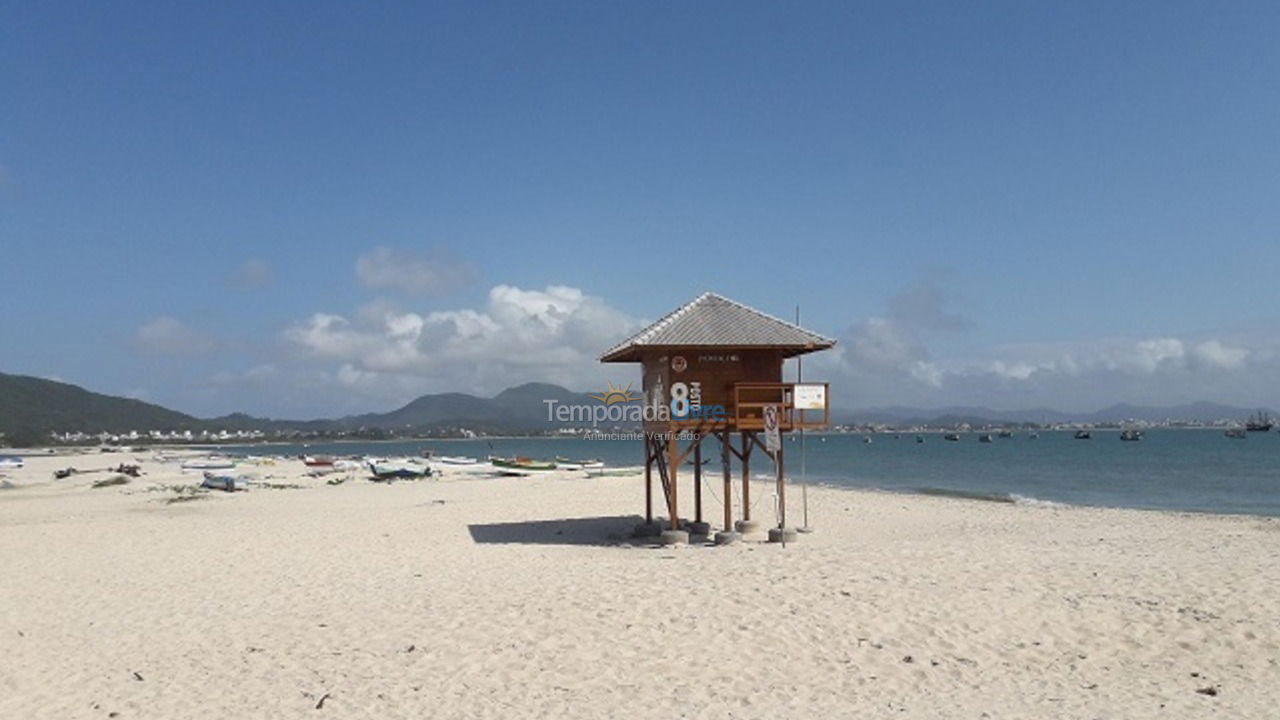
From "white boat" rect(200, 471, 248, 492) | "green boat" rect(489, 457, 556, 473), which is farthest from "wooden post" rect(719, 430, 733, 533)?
"green boat" rect(489, 457, 556, 473)

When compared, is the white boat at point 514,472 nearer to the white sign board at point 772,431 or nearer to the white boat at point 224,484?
the white boat at point 224,484

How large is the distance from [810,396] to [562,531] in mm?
6511

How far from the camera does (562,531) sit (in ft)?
68.4

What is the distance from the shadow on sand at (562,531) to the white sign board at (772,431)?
4.07 m

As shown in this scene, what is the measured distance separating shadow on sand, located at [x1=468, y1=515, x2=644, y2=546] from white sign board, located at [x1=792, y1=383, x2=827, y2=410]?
4496 mm

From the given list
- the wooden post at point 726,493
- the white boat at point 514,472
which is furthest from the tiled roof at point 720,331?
the white boat at point 514,472

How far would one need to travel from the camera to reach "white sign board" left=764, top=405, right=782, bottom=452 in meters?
16.4

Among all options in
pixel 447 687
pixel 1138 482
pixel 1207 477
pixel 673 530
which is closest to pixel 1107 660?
pixel 447 687

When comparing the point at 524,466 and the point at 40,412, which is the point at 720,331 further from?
the point at 40,412

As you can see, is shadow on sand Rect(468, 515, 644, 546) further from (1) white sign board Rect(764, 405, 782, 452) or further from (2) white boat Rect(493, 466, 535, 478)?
(2) white boat Rect(493, 466, 535, 478)

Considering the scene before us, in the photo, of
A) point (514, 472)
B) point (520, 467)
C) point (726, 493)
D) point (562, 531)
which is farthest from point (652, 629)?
point (520, 467)

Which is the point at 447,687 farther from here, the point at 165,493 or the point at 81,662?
the point at 165,493

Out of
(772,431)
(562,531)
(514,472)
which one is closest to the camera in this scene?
(772,431)

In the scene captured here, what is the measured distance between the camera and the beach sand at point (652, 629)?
8406 millimetres
